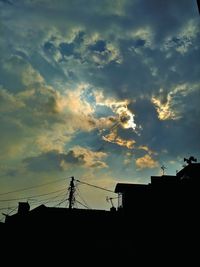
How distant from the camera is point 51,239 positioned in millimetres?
28391

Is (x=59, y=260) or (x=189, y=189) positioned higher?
(x=189, y=189)

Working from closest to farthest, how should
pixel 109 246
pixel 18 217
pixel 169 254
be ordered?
pixel 169 254, pixel 109 246, pixel 18 217

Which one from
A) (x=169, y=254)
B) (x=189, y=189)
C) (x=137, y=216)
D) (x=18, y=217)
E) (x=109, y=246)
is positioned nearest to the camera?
(x=169, y=254)

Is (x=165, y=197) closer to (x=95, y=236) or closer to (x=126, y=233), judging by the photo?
(x=126, y=233)

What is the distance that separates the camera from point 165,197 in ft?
82.2

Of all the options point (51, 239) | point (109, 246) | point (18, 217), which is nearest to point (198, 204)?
point (109, 246)

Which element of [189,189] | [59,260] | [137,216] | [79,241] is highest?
[189,189]

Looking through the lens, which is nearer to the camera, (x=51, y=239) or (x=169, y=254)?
(x=169, y=254)

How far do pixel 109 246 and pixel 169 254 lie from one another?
7.62 metres

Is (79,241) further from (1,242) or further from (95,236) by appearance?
(1,242)

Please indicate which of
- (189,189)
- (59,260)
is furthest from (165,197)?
(59,260)

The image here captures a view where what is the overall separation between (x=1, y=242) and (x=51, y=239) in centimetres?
565

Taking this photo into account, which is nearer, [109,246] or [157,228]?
[157,228]

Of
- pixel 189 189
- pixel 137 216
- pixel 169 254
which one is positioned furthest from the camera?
pixel 137 216
